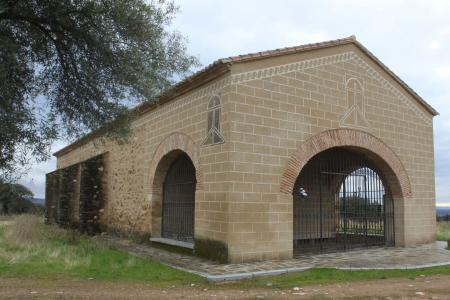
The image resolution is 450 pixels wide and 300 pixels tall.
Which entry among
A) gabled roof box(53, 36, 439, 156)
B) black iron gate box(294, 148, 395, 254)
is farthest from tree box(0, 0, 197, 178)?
black iron gate box(294, 148, 395, 254)

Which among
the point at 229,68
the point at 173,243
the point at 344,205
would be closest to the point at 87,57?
the point at 229,68

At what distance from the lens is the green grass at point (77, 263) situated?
24.3ft

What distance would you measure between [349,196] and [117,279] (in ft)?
23.0

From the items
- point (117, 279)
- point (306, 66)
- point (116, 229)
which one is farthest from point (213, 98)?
point (116, 229)

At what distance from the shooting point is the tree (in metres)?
6.48

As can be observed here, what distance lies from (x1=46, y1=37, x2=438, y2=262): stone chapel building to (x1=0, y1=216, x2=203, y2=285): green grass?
1370mm

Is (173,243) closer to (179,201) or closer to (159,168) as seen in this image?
(179,201)

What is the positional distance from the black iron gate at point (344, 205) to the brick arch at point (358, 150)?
418mm

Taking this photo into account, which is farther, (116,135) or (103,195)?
(103,195)

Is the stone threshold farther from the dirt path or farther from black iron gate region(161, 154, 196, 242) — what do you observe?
the dirt path

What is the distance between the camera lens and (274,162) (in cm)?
918

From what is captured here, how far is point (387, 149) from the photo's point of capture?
11.4 m

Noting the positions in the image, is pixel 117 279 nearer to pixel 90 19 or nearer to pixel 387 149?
pixel 90 19

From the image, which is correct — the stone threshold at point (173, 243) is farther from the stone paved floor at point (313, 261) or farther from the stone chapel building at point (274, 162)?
the stone paved floor at point (313, 261)
